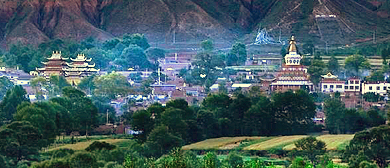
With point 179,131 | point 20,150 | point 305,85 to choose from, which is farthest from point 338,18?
point 20,150

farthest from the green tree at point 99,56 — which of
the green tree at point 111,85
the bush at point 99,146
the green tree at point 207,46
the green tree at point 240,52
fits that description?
the bush at point 99,146

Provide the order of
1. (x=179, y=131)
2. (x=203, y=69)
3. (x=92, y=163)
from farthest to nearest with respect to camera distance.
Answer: (x=203, y=69)
(x=179, y=131)
(x=92, y=163)

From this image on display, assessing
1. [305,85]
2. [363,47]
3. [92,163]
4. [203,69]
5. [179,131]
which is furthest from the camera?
[363,47]

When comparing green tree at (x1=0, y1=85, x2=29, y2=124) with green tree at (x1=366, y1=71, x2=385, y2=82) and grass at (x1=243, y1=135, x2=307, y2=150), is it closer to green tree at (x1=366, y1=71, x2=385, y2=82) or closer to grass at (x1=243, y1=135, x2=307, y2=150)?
grass at (x1=243, y1=135, x2=307, y2=150)

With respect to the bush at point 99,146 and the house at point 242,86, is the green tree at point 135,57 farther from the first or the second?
the bush at point 99,146

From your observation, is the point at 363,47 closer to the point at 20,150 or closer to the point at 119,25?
the point at 119,25

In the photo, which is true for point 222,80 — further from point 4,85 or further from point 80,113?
point 80,113

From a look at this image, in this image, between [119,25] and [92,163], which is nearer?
[92,163]

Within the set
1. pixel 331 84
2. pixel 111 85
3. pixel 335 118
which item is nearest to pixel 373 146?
pixel 335 118

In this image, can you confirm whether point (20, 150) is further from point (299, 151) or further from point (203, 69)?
point (203, 69)
